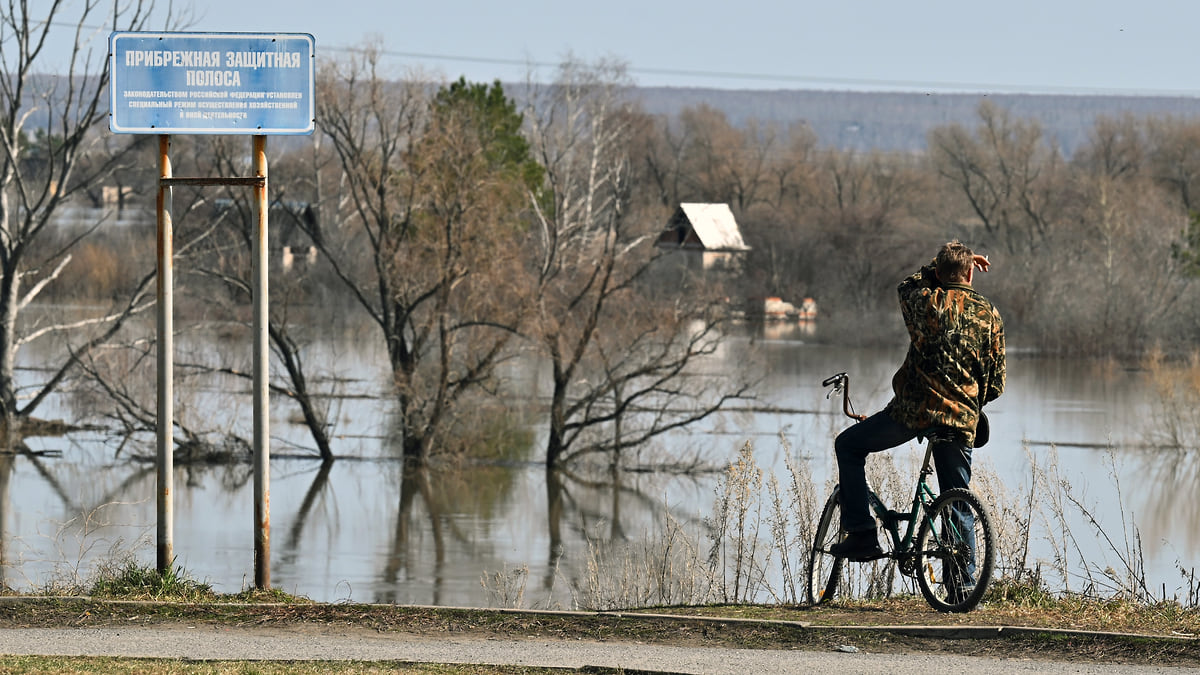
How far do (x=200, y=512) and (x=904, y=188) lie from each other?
5871 centimetres

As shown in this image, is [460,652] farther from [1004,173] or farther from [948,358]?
[1004,173]

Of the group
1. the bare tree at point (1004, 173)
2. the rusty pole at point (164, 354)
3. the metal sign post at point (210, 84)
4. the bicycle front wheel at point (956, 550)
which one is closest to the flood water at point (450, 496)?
the rusty pole at point (164, 354)

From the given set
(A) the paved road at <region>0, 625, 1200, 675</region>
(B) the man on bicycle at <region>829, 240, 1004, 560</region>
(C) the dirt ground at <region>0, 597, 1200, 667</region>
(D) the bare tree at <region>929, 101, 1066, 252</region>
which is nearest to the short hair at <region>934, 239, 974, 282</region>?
(B) the man on bicycle at <region>829, 240, 1004, 560</region>

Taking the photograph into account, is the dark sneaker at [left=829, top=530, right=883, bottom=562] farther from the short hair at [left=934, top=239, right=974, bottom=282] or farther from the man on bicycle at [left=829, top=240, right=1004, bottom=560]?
the short hair at [left=934, top=239, right=974, bottom=282]

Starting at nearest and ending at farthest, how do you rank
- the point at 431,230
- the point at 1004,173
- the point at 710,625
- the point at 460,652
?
1. the point at 460,652
2. the point at 710,625
3. the point at 431,230
4. the point at 1004,173

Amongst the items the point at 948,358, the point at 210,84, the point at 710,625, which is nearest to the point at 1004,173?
the point at 948,358

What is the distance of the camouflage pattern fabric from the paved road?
116cm

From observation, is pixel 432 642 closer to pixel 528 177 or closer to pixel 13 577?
pixel 13 577

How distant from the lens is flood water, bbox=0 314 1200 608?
21391 millimetres

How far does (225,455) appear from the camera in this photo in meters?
31.2

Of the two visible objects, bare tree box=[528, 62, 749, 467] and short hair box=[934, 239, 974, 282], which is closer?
short hair box=[934, 239, 974, 282]

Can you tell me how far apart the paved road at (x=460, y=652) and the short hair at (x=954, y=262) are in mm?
1795

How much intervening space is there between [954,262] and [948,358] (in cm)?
48

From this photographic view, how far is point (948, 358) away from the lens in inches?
272
